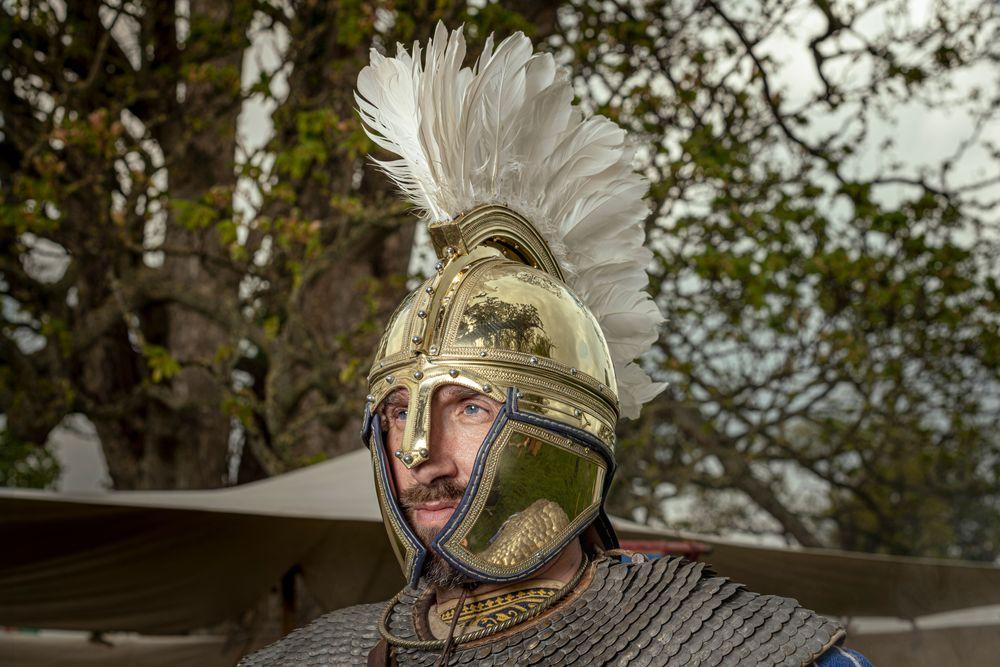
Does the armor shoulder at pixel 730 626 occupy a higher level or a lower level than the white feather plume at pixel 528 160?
lower

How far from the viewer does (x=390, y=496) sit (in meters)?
2.32

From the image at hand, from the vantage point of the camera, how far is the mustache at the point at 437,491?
2236mm

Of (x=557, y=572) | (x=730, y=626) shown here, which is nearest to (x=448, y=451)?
Answer: (x=557, y=572)

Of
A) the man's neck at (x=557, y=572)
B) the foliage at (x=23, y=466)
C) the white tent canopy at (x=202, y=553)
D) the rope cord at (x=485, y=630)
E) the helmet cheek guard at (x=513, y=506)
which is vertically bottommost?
the rope cord at (x=485, y=630)

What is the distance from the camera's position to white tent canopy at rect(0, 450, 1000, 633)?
5.22 metres

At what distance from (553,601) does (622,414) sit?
0.66 meters

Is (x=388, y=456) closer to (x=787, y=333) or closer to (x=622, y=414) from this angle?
(x=622, y=414)

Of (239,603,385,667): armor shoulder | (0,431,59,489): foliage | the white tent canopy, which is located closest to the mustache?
(239,603,385,667): armor shoulder

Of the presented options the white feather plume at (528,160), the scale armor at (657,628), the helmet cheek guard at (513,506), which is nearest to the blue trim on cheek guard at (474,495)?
the helmet cheek guard at (513,506)

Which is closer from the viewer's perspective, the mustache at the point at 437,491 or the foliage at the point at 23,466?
the mustache at the point at 437,491

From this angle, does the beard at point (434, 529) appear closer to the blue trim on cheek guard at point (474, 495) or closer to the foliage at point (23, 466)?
the blue trim on cheek guard at point (474, 495)

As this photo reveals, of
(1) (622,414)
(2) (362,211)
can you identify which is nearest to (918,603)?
(2) (362,211)

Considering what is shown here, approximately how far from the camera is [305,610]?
732 centimetres

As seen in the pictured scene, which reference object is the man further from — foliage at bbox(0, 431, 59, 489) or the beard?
foliage at bbox(0, 431, 59, 489)
